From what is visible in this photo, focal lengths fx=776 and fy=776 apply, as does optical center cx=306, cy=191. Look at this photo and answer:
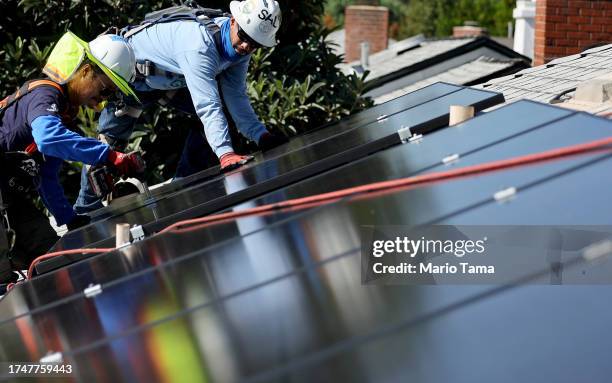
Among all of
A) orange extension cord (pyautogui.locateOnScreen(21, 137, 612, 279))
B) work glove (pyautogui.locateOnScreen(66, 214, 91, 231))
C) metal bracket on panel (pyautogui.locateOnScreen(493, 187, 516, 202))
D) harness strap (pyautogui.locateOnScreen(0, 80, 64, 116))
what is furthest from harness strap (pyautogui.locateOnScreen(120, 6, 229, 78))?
metal bracket on panel (pyautogui.locateOnScreen(493, 187, 516, 202))

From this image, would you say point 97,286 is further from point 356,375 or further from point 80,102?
point 80,102

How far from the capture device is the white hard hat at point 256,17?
5.00 meters

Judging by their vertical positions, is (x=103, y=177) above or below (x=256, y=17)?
below

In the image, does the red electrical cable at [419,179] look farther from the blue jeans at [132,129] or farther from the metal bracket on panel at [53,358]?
the blue jeans at [132,129]

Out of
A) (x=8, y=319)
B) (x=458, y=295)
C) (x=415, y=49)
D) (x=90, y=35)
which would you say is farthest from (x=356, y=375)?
(x=415, y=49)

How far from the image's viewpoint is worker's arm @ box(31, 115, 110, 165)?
4.23 metres

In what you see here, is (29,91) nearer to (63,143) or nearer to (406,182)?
(63,143)

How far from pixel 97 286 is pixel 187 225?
25.9 inches

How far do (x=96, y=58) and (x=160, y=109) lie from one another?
342 centimetres

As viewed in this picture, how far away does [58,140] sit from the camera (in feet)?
13.9

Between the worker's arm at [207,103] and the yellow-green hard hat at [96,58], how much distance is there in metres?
0.38

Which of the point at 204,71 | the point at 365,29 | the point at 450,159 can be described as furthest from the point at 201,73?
the point at 365,29

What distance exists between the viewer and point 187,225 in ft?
11.1

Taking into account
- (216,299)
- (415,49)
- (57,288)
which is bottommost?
(415,49)
